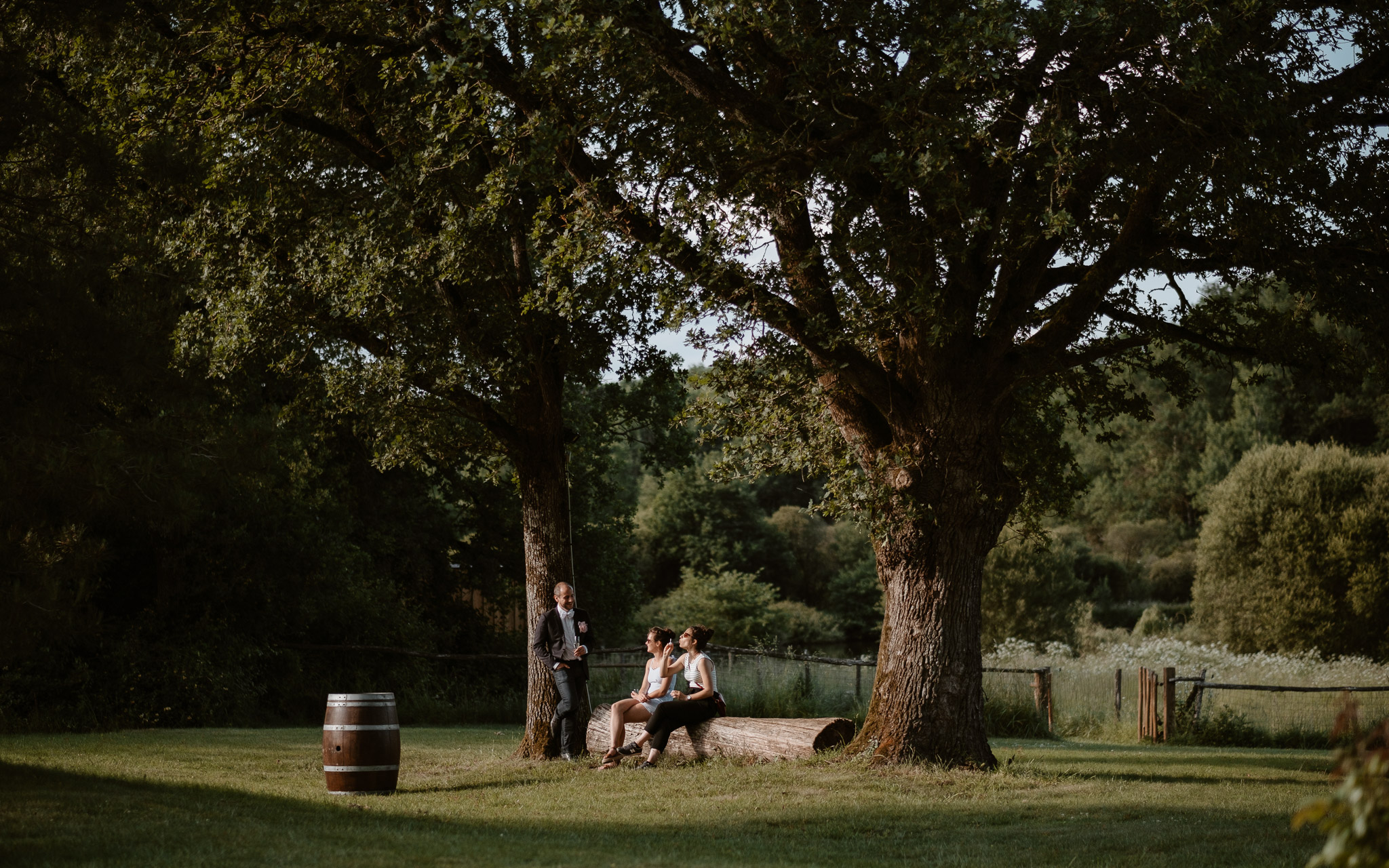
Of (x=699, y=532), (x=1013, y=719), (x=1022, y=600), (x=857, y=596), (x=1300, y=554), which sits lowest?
(x=1013, y=719)

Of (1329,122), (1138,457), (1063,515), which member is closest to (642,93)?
(1329,122)

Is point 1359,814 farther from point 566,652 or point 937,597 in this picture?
point 566,652

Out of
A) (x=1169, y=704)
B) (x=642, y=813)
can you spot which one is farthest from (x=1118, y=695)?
(x=642, y=813)

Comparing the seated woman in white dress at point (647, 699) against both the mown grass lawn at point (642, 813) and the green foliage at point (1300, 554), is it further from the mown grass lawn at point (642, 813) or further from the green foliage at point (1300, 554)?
the green foliage at point (1300, 554)

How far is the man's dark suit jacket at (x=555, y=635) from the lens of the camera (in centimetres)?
1320

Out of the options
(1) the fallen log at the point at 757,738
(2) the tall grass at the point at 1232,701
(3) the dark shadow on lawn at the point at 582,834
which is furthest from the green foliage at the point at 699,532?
(3) the dark shadow on lawn at the point at 582,834

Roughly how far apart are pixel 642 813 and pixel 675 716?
3272mm

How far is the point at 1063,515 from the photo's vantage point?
15672mm

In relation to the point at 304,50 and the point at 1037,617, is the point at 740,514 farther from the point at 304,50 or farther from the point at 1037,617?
the point at 304,50

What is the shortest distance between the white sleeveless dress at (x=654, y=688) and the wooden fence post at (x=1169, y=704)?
9.26m

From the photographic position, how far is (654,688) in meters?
13.3

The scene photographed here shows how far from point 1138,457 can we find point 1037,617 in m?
23.1

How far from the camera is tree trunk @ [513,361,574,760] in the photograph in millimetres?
13797

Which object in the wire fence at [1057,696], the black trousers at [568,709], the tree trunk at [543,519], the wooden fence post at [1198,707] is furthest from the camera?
the wire fence at [1057,696]
